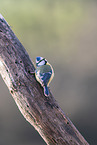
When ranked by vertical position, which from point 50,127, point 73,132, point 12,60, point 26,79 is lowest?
point 73,132

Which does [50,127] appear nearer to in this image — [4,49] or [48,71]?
[48,71]

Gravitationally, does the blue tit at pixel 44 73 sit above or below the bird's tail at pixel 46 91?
above

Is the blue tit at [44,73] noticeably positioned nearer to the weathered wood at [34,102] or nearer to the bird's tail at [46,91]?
the bird's tail at [46,91]

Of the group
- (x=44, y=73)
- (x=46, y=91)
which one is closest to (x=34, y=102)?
(x=46, y=91)

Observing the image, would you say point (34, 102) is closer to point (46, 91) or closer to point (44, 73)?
point (46, 91)

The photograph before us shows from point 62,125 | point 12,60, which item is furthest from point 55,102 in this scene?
point 12,60

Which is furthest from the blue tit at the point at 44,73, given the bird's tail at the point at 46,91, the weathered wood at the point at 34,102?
the weathered wood at the point at 34,102
